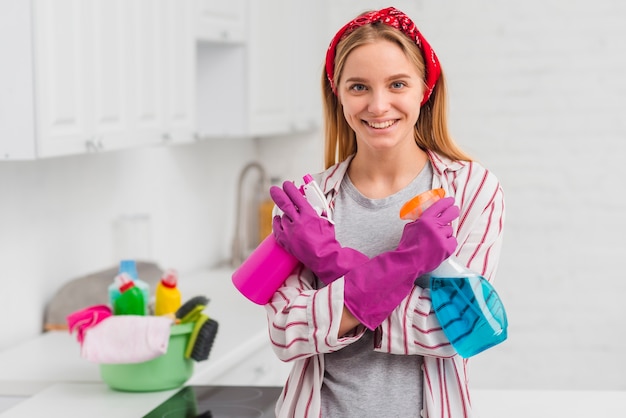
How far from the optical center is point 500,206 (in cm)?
147

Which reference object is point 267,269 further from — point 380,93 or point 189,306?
point 189,306

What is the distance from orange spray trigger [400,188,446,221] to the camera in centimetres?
137

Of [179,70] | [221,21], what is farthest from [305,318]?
[221,21]

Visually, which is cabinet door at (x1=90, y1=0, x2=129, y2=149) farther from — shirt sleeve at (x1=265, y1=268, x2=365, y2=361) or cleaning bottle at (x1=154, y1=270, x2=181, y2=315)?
shirt sleeve at (x1=265, y1=268, x2=365, y2=361)

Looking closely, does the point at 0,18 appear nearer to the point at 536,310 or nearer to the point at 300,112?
the point at 300,112

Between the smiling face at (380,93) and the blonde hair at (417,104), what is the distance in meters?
0.02

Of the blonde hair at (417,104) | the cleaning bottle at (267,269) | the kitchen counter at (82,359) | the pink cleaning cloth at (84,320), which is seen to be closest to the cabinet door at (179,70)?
the kitchen counter at (82,359)

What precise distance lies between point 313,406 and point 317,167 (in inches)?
114

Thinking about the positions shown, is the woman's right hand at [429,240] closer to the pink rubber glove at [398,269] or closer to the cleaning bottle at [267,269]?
A: the pink rubber glove at [398,269]

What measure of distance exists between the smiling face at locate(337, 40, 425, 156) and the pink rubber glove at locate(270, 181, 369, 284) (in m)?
0.15

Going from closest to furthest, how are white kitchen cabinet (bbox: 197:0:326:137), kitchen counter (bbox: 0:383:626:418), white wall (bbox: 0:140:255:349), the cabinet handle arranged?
kitchen counter (bbox: 0:383:626:418) < the cabinet handle < white wall (bbox: 0:140:255:349) < white kitchen cabinet (bbox: 197:0:326:137)

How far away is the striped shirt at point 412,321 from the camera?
4.49ft

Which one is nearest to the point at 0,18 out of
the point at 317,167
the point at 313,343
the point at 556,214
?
the point at 313,343

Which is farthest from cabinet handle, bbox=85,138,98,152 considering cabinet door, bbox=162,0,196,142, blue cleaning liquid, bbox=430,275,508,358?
blue cleaning liquid, bbox=430,275,508,358
